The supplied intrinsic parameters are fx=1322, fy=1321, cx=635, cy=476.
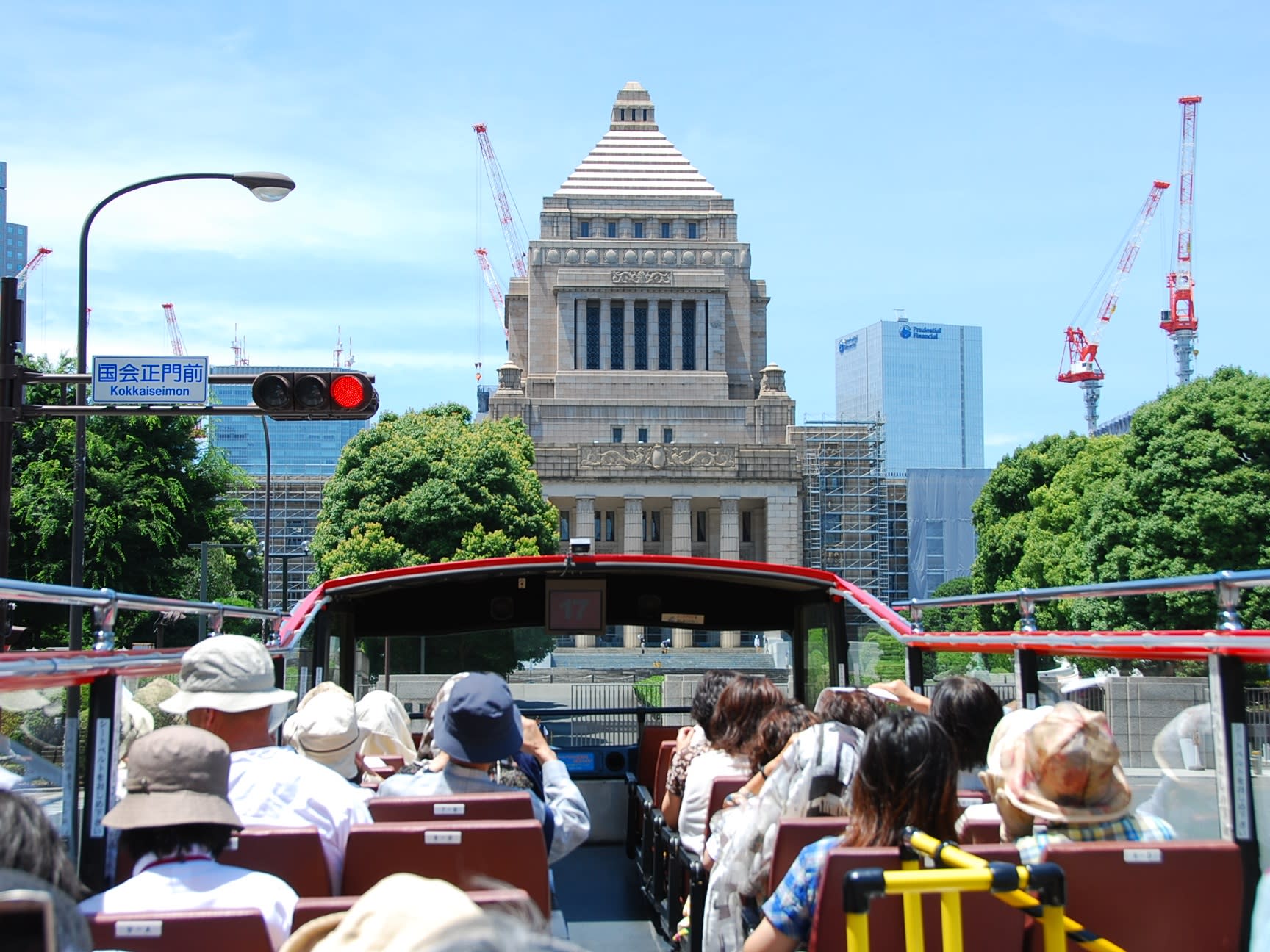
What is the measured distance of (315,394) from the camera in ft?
43.0

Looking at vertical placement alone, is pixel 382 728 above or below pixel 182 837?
below

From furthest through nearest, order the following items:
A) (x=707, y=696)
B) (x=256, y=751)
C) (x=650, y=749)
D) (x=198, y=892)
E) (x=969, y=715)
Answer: (x=650, y=749)
(x=707, y=696)
(x=969, y=715)
(x=256, y=751)
(x=198, y=892)

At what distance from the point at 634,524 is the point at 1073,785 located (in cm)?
7892

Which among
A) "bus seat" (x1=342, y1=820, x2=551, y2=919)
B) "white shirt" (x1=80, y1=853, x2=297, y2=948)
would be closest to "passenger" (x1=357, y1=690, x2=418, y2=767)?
"bus seat" (x1=342, y1=820, x2=551, y2=919)

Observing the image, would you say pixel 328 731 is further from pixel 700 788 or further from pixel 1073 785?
pixel 1073 785

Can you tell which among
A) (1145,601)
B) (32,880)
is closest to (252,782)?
(32,880)

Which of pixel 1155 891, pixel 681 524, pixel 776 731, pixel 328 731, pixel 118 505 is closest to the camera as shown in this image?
pixel 1155 891

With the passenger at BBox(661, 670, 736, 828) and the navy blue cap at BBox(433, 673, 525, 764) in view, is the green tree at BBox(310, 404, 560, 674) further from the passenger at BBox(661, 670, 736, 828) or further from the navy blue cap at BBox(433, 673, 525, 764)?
the navy blue cap at BBox(433, 673, 525, 764)

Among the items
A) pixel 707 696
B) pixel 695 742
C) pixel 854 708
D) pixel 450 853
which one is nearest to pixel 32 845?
pixel 450 853

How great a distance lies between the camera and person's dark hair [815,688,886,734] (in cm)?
608

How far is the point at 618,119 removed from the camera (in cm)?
11194

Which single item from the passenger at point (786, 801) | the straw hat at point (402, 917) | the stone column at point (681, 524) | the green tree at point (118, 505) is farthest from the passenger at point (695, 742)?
the stone column at point (681, 524)

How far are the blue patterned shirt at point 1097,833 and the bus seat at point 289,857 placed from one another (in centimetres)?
246

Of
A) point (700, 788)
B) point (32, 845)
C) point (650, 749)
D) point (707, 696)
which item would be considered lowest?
point (650, 749)
